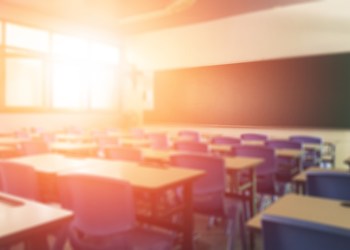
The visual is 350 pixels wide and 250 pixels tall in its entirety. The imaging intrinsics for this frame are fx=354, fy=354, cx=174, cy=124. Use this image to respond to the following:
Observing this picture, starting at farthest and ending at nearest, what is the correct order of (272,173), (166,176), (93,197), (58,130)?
(58,130) → (272,173) → (166,176) → (93,197)

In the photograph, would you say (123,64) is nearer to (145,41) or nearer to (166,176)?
(145,41)

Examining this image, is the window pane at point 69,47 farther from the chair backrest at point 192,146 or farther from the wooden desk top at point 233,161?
the wooden desk top at point 233,161

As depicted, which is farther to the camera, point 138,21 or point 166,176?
point 138,21

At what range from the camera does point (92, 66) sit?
32.8 feet

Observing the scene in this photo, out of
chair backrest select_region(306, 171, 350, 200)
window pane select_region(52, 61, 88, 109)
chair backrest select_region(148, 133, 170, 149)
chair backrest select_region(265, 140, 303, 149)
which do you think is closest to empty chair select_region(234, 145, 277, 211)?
chair backrest select_region(265, 140, 303, 149)

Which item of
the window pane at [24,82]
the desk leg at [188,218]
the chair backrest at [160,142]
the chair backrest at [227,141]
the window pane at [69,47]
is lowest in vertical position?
the desk leg at [188,218]

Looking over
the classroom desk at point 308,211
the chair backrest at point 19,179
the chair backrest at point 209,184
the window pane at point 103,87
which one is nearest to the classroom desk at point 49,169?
the chair backrest at point 19,179

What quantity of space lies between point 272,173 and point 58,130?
655cm

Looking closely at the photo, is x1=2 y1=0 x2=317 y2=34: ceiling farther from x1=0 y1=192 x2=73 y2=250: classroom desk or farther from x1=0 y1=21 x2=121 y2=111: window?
x1=0 y1=192 x2=73 y2=250: classroom desk

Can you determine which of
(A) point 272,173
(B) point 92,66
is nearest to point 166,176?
(A) point 272,173

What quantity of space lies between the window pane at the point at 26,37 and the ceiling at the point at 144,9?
0.49m

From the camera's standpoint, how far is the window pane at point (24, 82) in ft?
26.6

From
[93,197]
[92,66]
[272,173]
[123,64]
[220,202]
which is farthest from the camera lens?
[123,64]

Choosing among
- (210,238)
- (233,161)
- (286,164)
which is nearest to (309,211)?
(233,161)
